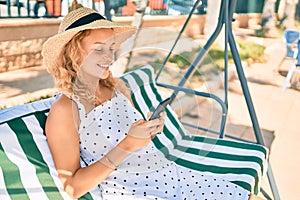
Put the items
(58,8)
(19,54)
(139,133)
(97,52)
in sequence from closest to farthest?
(139,133) < (97,52) < (19,54) < (58,8)

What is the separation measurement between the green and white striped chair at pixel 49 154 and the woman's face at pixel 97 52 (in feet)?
1.11

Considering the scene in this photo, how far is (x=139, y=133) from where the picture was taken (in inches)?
48.4

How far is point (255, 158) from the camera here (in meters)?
2.06

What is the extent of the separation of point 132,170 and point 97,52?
1.52 ft

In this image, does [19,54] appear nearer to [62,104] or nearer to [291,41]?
[62,104]

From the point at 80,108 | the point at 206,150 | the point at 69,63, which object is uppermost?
the point at 69,63

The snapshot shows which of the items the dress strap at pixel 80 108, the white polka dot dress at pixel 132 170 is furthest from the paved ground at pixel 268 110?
the dress strap at pixel 80 108

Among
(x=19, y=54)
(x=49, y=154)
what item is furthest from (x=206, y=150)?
(x=19, y=54)

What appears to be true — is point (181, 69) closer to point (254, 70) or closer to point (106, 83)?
point (106, 83)

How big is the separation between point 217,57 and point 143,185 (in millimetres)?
4488

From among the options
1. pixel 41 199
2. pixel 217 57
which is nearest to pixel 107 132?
pixel 41 199

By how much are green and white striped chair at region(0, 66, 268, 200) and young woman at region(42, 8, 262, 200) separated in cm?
11

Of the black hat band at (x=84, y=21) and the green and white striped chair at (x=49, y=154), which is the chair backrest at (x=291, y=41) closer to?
the green and white striped chair at (x=49, y=154)

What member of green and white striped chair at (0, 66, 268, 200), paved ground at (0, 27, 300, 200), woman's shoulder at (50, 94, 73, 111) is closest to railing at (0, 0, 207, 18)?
paved ground at (0, 27, 300, 200)
